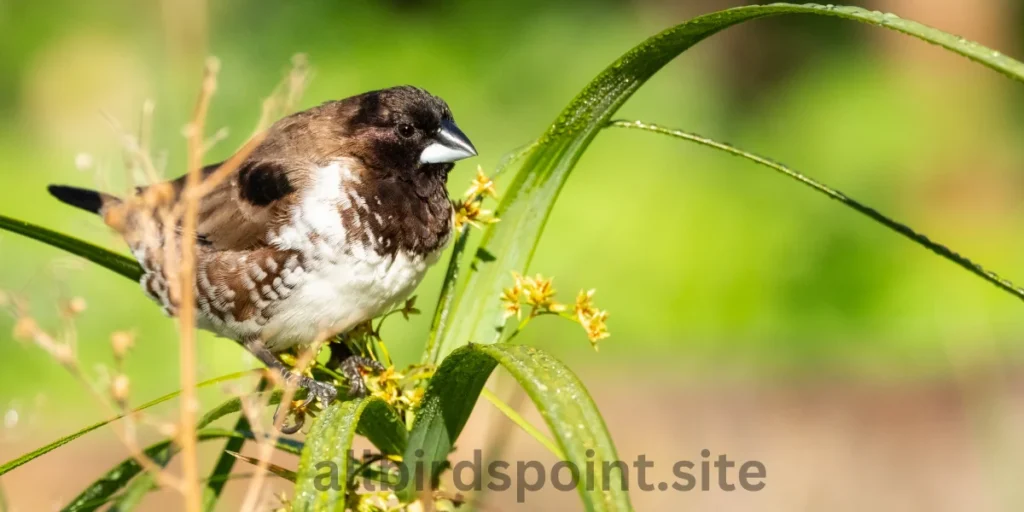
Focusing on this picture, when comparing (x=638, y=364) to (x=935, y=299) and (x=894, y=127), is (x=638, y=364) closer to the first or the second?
(x=935, y=299)

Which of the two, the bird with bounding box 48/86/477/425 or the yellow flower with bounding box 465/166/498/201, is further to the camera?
the bird with bounding box 48/86/477/425

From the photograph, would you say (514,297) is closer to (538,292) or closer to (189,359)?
(538,292)

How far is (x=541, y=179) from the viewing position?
55.2 inches

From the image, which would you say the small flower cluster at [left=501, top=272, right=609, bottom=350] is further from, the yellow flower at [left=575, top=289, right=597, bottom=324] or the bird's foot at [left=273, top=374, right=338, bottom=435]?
the bird's foot at [left=273, top=374, right=338, bottom=435]

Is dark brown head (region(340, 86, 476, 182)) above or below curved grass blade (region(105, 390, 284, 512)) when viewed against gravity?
above

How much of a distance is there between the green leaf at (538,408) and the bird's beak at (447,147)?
69 cm

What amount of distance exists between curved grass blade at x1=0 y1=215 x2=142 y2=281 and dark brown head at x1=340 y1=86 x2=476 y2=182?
1.61ft

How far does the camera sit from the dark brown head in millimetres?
1892

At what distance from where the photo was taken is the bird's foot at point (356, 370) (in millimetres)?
1427

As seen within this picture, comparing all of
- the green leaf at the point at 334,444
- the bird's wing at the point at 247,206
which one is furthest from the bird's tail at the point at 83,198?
the green leaf at the point at 334,444

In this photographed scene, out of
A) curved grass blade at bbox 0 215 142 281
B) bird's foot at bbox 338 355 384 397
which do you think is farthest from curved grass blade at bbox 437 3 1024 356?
curved grass blade at bbox 0 215 142 281

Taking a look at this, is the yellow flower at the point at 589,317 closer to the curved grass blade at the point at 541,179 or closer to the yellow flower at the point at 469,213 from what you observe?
the curved grass blade at the point at 541,179

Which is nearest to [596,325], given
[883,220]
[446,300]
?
[446,300]

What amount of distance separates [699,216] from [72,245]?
356 cm
